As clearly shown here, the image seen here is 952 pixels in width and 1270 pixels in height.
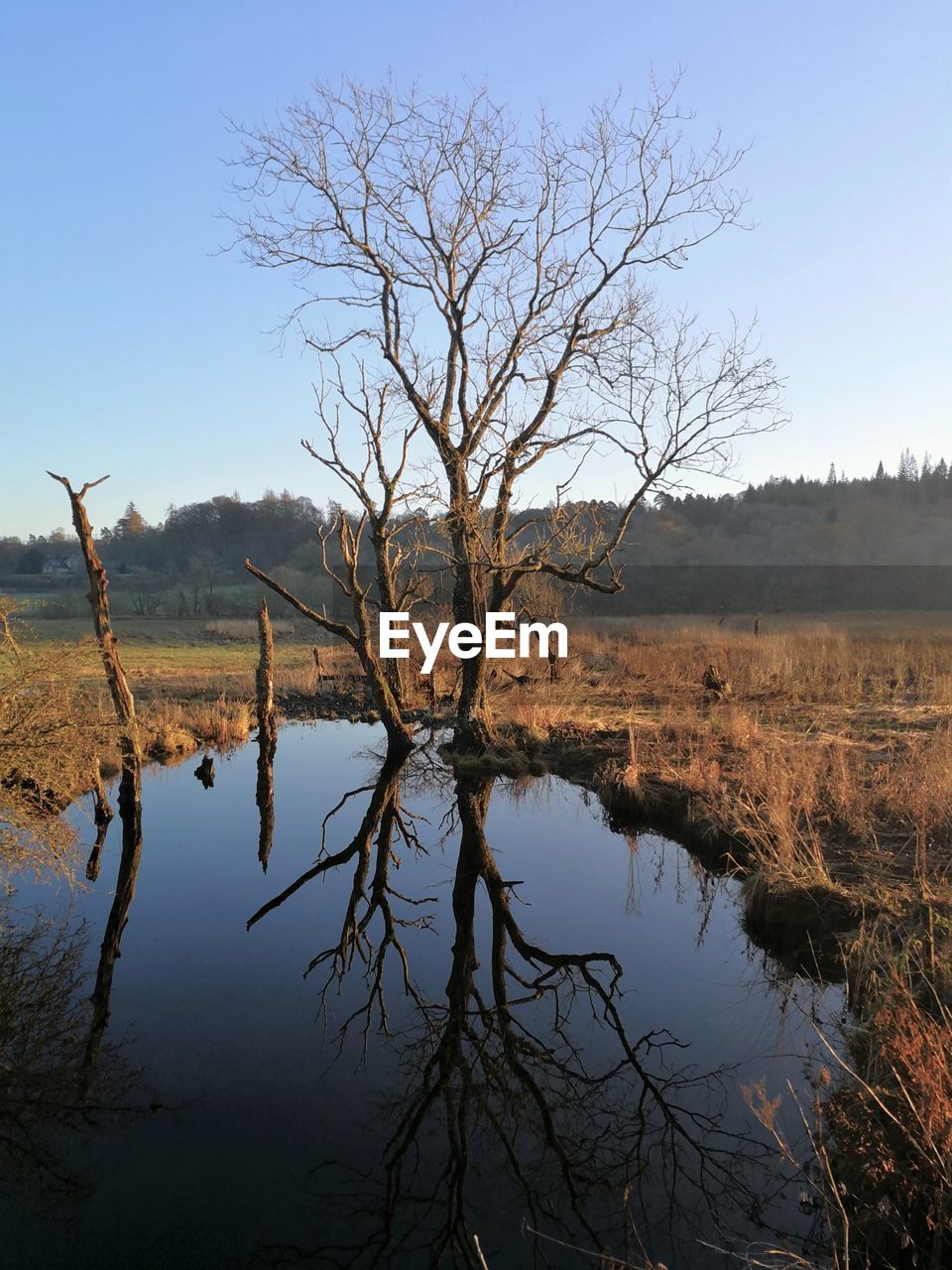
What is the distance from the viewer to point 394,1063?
18.1ft

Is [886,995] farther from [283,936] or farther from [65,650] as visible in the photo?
[65,650]

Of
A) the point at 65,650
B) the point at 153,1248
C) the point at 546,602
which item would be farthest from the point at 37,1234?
the point at 546,602

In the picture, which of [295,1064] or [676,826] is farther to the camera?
[676,826]

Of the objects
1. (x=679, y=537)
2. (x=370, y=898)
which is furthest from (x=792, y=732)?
(x=679, y=537)

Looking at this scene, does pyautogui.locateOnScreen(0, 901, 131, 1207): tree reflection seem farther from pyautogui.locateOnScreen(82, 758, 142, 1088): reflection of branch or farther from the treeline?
the treeline

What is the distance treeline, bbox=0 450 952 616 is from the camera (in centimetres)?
6625

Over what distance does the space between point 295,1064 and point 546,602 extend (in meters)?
17.3

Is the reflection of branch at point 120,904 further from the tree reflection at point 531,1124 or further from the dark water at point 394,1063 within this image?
the tree reflection at point 531,1124

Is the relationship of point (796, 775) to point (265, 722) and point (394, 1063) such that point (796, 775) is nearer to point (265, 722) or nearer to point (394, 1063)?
point (394, 1063)

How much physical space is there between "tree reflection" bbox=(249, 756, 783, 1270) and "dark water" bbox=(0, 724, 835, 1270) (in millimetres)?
17

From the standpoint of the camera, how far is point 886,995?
4.96 meters

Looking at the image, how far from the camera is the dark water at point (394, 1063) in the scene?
407 centimetres

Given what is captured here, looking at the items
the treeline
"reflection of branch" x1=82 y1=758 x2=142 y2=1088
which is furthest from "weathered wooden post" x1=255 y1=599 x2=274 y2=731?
the treeline

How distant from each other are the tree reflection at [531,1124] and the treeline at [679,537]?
45957 mm
